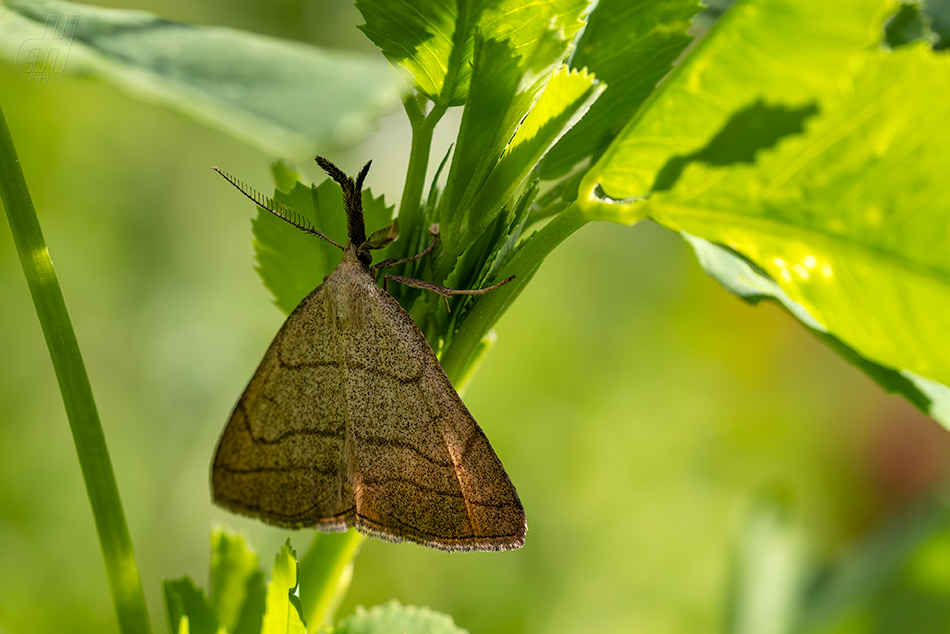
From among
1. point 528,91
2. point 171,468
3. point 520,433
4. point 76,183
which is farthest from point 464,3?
point 76,183

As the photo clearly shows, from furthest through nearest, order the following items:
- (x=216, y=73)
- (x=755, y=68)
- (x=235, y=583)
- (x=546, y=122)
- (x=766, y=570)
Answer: (x=766, y=570), (x=235, y=583), (x=216, y=73), (x=546, y=122), (x=755, y=68)

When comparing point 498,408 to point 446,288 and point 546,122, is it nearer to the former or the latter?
point 446,288

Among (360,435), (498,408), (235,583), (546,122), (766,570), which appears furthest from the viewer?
(498,408)

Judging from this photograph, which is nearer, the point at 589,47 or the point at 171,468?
the point at 589,47

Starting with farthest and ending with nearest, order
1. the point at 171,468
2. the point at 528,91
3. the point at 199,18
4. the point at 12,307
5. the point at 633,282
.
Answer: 1. the point at 199,18
2. the point at 633,282
3. the point at 171,468
4. the point at 12,307
5. the point at 528,91

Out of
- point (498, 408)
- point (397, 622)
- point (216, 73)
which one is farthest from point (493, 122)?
point (498, 408)

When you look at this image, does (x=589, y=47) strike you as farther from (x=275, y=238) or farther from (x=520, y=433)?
(x=520, y=433)

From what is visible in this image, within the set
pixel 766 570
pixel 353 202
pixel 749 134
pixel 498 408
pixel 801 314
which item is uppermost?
pixel 353 202
